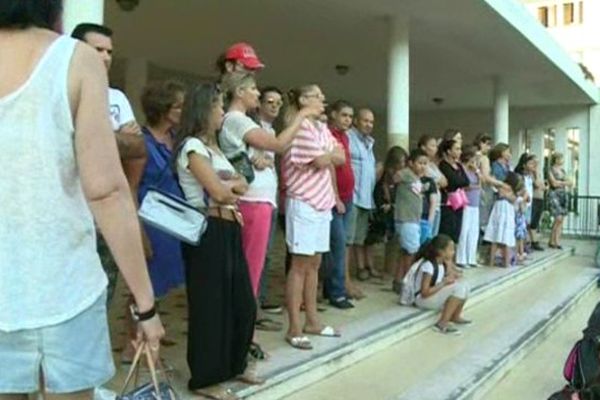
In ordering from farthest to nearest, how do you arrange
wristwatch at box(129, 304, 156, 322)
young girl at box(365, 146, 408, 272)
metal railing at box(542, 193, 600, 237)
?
1. metal railing at box(542, 193, 600, 237)
2. young girl at box(365, 146, 408, 272)
3. wristwatch at box(129, 304, 156, 322)

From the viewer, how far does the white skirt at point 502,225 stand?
8734 millimetres

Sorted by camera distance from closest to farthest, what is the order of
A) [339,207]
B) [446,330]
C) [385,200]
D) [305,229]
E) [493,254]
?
[305,229] < [339,207] < [446,330] < [385,200] < [493,254]

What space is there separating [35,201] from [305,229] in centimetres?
290

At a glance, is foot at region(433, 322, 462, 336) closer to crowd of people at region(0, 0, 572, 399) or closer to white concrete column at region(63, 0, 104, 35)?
crowd of people at region(0, 0, 572, 399)

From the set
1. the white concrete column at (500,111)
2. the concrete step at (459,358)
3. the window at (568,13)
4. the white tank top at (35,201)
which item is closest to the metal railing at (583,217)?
the white concrete column at (500,111)

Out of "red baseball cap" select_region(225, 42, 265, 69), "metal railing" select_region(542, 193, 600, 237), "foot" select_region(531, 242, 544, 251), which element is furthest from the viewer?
"metal railing" select_region(542, 193, 600, 237)

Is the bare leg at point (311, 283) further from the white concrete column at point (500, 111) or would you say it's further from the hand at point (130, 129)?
the white concrete column at point (500, 111)

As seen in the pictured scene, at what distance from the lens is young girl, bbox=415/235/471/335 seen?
18.9 ft

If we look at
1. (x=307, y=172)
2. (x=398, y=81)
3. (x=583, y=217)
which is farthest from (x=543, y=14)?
(x=307, y=172)

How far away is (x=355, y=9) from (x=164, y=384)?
21.8 ft

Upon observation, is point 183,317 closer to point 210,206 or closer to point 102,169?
point 210,206

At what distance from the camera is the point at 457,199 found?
7664 mm

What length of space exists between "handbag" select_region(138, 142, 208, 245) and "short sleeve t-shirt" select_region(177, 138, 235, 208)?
271 mm

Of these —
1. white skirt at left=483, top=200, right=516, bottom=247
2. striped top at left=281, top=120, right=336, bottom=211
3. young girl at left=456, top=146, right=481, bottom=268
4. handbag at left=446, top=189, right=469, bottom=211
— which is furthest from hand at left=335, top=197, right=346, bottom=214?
white skirt at left=483, top=200, right=516, bottom=247
